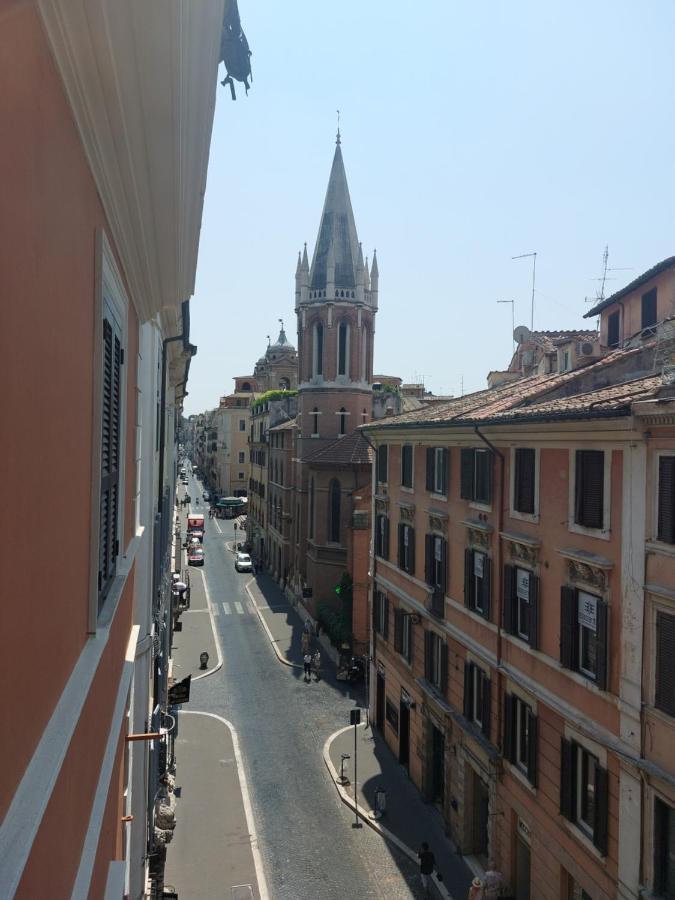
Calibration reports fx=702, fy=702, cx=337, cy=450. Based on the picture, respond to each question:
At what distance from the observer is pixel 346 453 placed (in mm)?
41781

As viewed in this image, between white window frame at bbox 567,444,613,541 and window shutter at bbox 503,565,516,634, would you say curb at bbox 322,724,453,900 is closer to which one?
window shutter at bbox 503,565,516,634

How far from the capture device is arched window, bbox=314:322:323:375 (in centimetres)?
4666

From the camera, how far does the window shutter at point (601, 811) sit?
1252cm

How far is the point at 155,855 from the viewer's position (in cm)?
1453

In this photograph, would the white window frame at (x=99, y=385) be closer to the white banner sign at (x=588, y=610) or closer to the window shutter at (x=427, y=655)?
the white banner sign at (x=588, y=610)

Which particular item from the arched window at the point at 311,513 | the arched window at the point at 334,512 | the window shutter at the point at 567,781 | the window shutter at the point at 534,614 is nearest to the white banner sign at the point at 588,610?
the window shutter at the point at 534,614

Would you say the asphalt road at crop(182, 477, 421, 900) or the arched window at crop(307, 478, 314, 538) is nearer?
the asphalt road at crop(182, 477, 421, 900)

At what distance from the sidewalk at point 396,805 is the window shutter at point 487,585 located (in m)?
6.55

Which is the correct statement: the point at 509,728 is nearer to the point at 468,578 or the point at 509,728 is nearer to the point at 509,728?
the point at 509,728

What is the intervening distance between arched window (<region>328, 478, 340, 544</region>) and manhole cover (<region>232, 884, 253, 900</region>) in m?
26.2

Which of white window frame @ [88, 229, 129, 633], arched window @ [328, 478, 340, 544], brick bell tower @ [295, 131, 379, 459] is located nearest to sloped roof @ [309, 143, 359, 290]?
brick bell tower @ [295, 131, 379, 459]

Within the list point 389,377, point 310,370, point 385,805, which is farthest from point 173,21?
point 389,377

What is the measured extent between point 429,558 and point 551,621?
7067 millimetres

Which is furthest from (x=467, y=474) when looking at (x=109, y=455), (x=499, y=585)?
(x=109, y=455)
